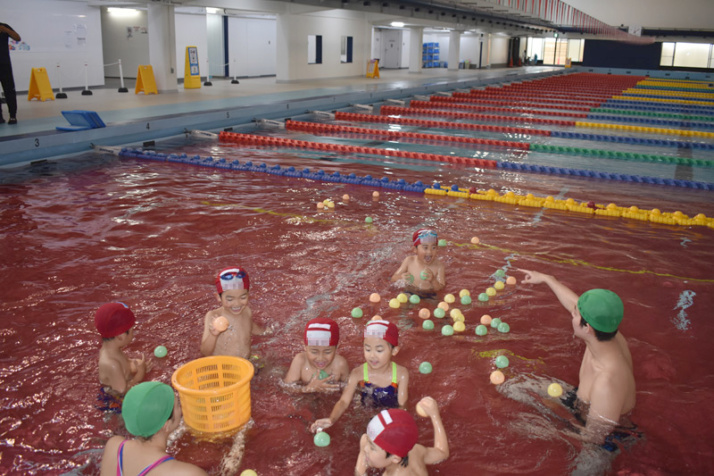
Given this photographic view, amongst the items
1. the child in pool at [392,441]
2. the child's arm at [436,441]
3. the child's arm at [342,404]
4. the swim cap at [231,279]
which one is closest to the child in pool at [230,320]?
the swim cap at [231,279]

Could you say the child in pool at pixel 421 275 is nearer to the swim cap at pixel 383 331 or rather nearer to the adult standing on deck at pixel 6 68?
the swim cap at pixel 383 331

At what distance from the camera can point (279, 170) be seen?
1005 centimetres

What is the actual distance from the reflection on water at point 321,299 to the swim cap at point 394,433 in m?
0.83

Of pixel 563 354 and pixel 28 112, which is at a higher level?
pixel 28 112

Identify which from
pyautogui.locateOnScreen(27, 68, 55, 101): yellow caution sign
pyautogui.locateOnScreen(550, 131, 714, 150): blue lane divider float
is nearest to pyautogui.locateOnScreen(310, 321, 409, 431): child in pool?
pyautogui.locateOnScreen(550, 131, 714, 150): blue lane divider float

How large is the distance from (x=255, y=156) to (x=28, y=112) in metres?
6.36

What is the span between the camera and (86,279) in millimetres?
5477

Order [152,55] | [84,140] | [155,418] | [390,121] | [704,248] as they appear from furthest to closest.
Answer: [152,55] → [390,121] → [84,140] → [704,248] → [155,418]

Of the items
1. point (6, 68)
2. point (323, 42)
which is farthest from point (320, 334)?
point (323, 42)

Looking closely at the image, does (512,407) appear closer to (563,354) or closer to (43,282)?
(563,354)

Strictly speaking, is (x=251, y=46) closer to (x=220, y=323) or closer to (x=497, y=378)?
(x=220, y=323)

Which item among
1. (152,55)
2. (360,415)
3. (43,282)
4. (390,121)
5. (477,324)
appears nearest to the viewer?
(360,415)

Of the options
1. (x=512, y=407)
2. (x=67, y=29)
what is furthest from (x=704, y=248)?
(x=67, y=29)

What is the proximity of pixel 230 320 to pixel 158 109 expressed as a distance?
12.4 meters
